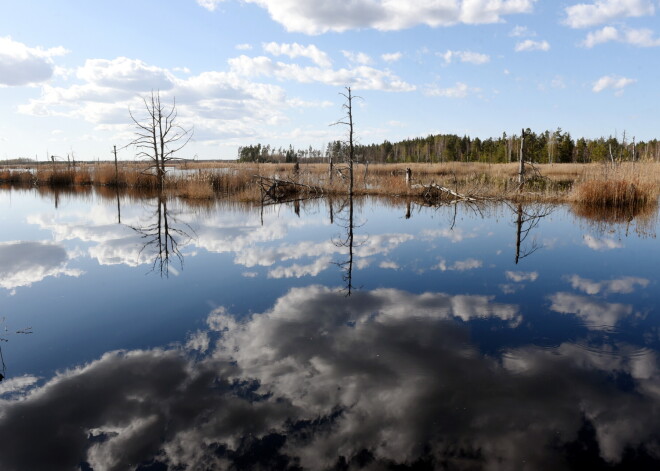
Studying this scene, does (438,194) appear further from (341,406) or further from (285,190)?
(341,406)

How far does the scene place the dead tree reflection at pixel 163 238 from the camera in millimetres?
12148

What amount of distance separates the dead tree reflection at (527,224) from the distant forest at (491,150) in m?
17.8

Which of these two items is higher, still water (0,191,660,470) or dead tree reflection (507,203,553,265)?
dead tree reflection (507,203,553,265)

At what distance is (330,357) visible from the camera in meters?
6.15

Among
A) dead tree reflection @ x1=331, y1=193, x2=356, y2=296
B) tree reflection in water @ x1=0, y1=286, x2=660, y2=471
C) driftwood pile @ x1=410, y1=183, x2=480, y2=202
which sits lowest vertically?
tree reflection in water @ x1=0, y1=286, x2=660, y2=471

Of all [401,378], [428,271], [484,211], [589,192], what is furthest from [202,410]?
[589,192]

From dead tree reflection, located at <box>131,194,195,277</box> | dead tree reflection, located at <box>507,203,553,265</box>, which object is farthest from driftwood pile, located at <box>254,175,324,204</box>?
dead tree reflection, located at <box>507,203,553,265</box>

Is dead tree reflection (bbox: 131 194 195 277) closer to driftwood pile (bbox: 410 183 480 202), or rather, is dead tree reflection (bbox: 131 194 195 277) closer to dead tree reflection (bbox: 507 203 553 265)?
dead tree reflection (bbox: 507 203 553 265)

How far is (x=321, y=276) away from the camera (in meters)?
10.5

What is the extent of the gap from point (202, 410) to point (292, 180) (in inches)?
1060

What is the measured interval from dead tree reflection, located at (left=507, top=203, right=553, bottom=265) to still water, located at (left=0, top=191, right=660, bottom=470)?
41 cm

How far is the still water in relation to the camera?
4270 mm

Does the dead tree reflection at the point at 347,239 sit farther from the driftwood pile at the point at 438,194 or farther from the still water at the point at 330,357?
the driftwood pile at the point at 438,194

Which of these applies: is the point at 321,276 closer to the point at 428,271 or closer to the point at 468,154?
the point at 428,271
